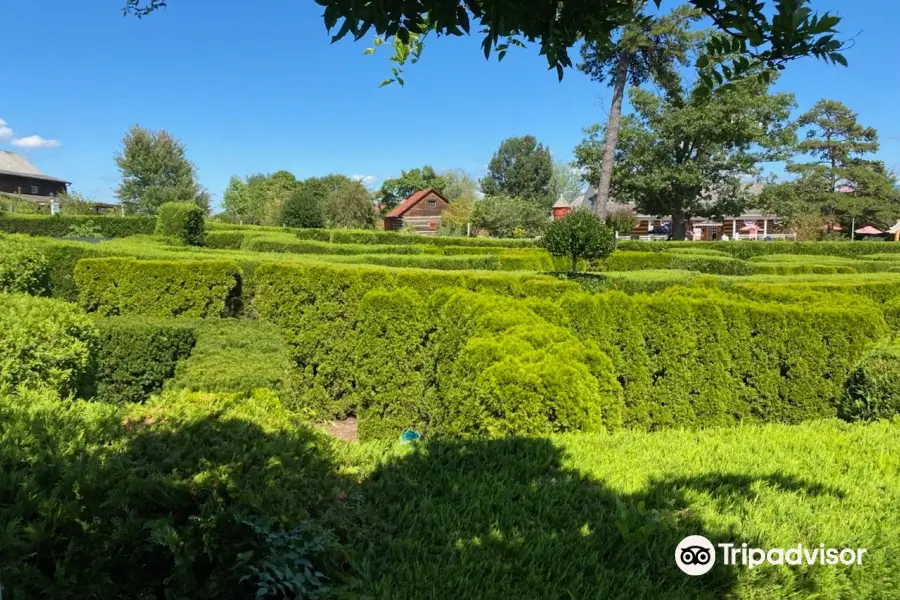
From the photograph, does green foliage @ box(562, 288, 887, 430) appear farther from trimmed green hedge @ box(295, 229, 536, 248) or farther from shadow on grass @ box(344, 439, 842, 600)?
trimmed green hedge @ box(295, 229, 536, 248)

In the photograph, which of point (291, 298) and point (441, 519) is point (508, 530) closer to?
point (441, 519)

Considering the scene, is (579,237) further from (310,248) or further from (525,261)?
(310,248)

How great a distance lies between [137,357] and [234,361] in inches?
70.4

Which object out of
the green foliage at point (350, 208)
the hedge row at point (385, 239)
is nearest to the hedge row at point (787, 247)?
the hedge row at point (385, 239)

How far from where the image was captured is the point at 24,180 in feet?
186

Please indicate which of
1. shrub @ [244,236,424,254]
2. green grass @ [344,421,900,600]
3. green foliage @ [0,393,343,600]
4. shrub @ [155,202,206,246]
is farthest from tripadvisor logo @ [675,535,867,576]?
shrub @ [155,202,206,246]

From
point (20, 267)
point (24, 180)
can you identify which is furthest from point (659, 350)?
point (24, 180)

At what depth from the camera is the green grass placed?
1897mm

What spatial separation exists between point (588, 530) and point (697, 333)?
431 centimetres

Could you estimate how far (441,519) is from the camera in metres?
2.23

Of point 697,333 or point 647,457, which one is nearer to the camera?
point 647,457

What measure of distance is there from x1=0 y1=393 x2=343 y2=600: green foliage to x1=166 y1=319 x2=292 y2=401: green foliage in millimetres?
1473

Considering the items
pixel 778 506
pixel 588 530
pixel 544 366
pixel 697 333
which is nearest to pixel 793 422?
pixel 697 333

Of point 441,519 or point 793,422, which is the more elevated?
point 441,519
